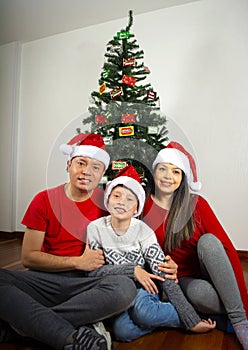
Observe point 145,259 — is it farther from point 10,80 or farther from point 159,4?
point 10,80

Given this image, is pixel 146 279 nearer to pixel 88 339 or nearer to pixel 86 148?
pixel 88 339

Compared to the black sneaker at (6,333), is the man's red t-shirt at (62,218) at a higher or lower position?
higher

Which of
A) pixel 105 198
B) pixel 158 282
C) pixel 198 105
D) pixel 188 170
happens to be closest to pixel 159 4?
pixel 198 105

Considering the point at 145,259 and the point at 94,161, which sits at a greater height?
the point at 94,161

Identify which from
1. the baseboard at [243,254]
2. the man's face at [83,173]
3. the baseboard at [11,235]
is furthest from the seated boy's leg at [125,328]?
the baseboard at [11,235]

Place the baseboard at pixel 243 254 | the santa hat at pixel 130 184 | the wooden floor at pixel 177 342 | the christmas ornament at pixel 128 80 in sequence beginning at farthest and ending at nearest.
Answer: the baseboard at pixel 243 254
the christmas ornament at pixel 128 80
the santa hat at pixel 130 184
the wooden floor at pixel 177 342

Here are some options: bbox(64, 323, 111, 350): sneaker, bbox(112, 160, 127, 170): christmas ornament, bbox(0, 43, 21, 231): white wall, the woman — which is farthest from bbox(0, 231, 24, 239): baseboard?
bbox(64, 323, 111, 350): sneaker

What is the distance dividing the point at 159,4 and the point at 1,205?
2.29 meters

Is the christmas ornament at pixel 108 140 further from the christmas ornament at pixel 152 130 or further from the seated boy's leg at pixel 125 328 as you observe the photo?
the seated boy's leg at pixel 125 328

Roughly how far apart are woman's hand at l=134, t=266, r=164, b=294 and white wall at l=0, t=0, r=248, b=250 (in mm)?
1315

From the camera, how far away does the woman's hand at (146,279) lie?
1.02 m

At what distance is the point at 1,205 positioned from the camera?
2.99 meters

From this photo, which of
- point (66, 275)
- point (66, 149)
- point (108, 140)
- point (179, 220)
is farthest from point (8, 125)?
point (179, 220)

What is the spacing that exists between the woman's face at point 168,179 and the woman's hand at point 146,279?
0.97ft
